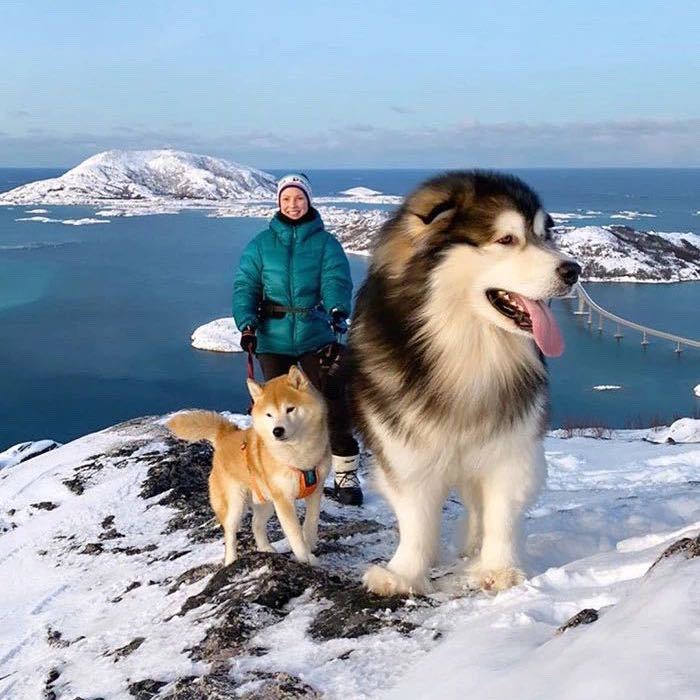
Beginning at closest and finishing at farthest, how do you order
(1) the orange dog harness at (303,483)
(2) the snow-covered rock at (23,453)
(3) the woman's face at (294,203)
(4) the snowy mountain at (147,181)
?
(1) the orange dog harness at (303,483), (3) the woman's face at (294,203), (2) the snow-covered rock at (23,453), (4) the snowy mountain at (147,181)

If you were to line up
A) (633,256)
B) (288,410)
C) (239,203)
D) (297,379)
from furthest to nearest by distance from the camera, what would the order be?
1. (239,203)
2. (633,256)
3. (297,379)
4. (288,410)

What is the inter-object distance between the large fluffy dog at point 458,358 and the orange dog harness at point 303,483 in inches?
23.7

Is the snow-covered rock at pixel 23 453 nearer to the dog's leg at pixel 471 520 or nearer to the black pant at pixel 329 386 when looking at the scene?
the black pant at pixel 329 386

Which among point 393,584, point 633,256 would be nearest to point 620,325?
point 633,256

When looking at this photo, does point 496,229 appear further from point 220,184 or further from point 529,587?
point 220,184

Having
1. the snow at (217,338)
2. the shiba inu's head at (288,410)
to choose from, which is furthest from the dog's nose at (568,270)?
the snow at (217,338)

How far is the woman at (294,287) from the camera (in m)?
4.84

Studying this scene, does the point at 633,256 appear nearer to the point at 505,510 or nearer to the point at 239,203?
the point at 505,510

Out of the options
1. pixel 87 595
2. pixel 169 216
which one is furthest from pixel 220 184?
pixel 87 595

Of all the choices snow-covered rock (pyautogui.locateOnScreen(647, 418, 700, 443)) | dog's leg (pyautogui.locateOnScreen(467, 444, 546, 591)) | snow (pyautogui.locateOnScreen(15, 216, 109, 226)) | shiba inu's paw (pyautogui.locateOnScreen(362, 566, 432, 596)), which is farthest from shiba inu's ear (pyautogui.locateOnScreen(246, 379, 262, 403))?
snow (pyautogui.locateOnScreen(15, 216, 109, 226))

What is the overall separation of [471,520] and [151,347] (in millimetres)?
35437

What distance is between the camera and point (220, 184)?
160 meters

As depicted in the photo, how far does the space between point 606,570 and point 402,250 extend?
1.52 meters

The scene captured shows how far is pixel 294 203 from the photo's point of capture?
482 cm
